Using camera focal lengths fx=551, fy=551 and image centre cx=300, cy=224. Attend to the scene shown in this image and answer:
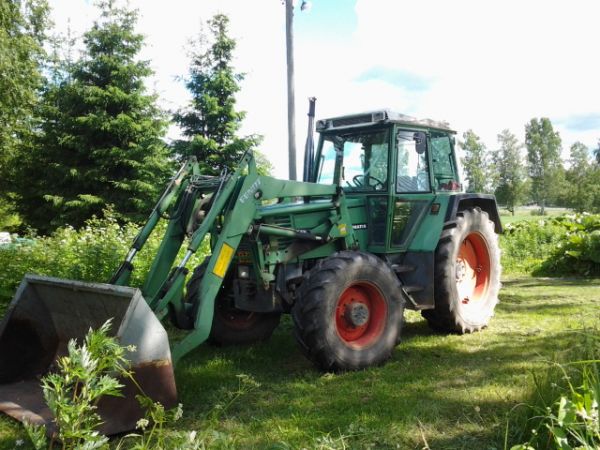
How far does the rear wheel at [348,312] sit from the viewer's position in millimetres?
4691

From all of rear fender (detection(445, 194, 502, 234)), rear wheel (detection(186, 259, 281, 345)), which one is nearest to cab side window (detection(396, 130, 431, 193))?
rear fender (detection(445, 194, 502, 234))

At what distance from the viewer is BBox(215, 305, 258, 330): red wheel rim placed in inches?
229

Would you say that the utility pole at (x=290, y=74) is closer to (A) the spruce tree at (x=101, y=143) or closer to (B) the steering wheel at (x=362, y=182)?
(B) the steering wheel at (x=362, y=182)

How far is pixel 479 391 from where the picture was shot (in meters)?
4.27

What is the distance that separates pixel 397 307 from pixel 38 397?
311 cm

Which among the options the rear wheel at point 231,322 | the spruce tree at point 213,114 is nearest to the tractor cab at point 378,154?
the rear wheel at point 231,322

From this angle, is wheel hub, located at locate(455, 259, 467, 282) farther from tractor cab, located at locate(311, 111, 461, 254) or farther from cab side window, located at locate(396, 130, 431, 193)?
cab side window, located at locate(396, 130, 431, 193)

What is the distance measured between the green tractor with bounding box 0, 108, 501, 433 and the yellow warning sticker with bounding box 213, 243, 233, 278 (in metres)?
0.01

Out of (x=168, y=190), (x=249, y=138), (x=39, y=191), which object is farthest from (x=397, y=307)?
(x=39, y=191)

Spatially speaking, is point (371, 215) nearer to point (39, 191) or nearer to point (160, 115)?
point (160, 115)

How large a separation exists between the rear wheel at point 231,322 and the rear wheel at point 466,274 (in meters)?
1.83

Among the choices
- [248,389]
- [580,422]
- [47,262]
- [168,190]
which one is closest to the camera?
[580,422]

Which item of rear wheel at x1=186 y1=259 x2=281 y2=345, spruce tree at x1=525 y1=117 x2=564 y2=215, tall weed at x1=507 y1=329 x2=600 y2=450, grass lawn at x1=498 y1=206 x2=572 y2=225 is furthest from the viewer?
spruce tree at x1=525 y1=117 x2=564 y2=215

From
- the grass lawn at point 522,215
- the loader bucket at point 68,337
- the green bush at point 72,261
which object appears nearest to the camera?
the loader bucket at point 68,337
